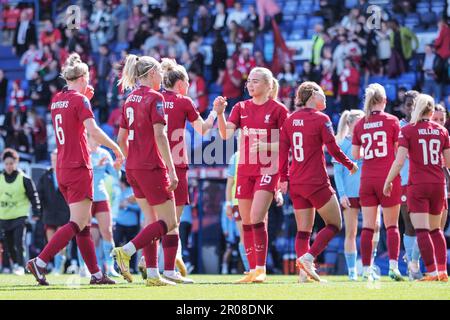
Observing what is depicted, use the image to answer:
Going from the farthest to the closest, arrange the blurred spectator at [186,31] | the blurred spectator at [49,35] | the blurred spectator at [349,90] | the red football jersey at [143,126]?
1. the blurred spectator at [49,35]
2. the blurred spectator at [186,31]
3. the blurred spectator at [349,90]
4. the red football jersey at [143,126]

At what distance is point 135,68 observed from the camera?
10.4 meters

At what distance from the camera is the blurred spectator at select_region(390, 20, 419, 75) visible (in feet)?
67.5

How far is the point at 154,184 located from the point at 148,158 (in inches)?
10.4

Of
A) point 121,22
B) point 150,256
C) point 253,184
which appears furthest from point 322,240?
point 121,22

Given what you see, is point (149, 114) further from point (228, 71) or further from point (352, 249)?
point (228, 71)

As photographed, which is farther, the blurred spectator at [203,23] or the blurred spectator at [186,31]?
the blurred spectator at [203,23]

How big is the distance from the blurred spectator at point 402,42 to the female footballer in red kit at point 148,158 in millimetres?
10975

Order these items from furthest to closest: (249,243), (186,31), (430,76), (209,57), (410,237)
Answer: (186,31), (209,57), (430,76), (410,237), (249,243)

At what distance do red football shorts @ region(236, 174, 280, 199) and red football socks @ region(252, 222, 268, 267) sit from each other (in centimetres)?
40

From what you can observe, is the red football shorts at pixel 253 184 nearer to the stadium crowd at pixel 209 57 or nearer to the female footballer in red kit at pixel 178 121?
the female footballer in red kit at pixel 178 121

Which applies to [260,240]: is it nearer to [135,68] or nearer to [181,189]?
[181,189]

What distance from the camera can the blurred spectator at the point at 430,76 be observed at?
19.9 m

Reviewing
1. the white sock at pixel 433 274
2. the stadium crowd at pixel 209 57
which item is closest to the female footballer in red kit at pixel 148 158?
the white sock at pixel 433 274

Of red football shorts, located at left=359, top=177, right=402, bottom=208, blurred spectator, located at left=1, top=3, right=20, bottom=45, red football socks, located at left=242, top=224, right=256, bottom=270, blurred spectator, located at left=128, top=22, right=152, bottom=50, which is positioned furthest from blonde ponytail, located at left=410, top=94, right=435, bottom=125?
blurred spectator, located at left=1, top=3, right=20, bottom=45
